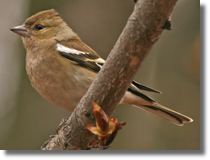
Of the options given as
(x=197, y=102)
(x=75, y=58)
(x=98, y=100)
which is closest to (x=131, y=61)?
(x=98, y=100)

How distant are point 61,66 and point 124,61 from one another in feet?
5.63

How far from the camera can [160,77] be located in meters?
5.18

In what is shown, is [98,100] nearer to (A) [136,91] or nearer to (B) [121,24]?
(A) [136,91]

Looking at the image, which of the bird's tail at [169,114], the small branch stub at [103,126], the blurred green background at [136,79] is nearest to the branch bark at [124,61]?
the small branch stub at [103,126]

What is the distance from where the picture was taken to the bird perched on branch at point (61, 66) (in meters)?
3.46

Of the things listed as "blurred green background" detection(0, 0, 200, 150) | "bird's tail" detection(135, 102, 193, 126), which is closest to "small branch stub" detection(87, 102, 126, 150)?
"bird's tail" detection(135, 102, 193, 126)

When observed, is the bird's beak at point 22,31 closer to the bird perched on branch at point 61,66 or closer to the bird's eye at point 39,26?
the bird perched on branch at point 61,66

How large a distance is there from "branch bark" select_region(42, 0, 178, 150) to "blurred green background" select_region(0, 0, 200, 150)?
2.86m

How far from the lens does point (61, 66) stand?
3.55m

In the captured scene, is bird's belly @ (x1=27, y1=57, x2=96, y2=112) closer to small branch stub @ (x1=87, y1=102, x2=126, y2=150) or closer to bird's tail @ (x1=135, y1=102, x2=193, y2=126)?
bird's tail @ (x1=135, y1=102, x2=193, y2=126)

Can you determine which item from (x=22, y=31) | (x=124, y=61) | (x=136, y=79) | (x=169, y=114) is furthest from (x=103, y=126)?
(x=136, y=79)

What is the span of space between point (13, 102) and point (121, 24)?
115 inches

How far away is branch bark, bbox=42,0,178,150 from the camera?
5.87 ft

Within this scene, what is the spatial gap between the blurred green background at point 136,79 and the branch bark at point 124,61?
9.40ft
